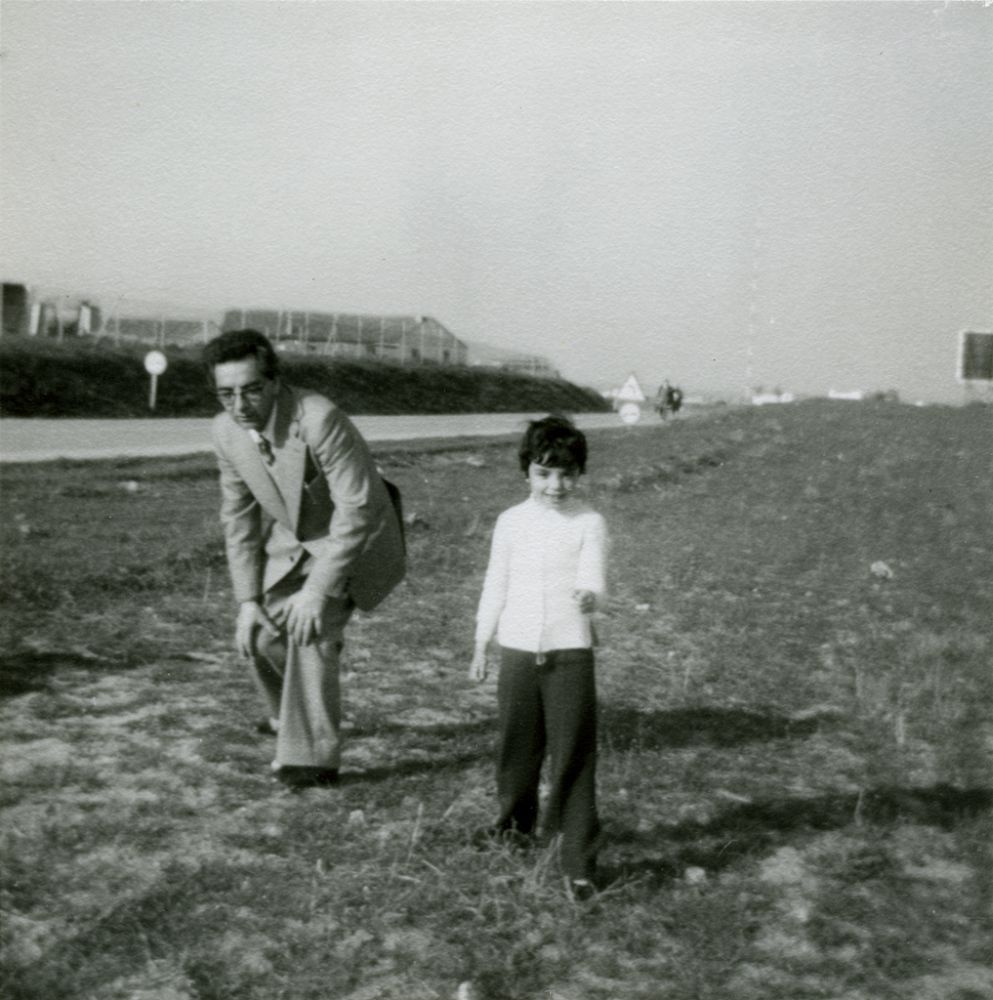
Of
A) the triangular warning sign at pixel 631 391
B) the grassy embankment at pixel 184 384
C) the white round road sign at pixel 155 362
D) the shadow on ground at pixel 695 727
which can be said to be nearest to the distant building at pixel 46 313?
the grassy embankment at pixel 184 384

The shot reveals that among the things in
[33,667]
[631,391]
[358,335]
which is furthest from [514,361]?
[33,667]

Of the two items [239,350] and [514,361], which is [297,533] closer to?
[239,350]

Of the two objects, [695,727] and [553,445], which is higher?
[553,445]

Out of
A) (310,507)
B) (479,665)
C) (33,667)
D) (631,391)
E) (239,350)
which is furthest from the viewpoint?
(631,391)

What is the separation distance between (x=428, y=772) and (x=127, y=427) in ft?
65.2

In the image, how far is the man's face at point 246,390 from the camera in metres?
4.14

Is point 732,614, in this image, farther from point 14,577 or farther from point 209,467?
point 209,467

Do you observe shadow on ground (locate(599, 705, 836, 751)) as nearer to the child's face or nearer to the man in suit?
the man in suit

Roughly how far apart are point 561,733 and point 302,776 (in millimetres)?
1218

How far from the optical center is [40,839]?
3.89m

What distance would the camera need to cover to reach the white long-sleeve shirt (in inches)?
146

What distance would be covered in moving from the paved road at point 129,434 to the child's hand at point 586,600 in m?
9.80

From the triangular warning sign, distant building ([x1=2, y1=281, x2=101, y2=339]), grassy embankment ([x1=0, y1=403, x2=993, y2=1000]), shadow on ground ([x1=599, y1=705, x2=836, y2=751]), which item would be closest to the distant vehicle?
the triangular warning sign

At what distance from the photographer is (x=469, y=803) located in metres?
4.49
